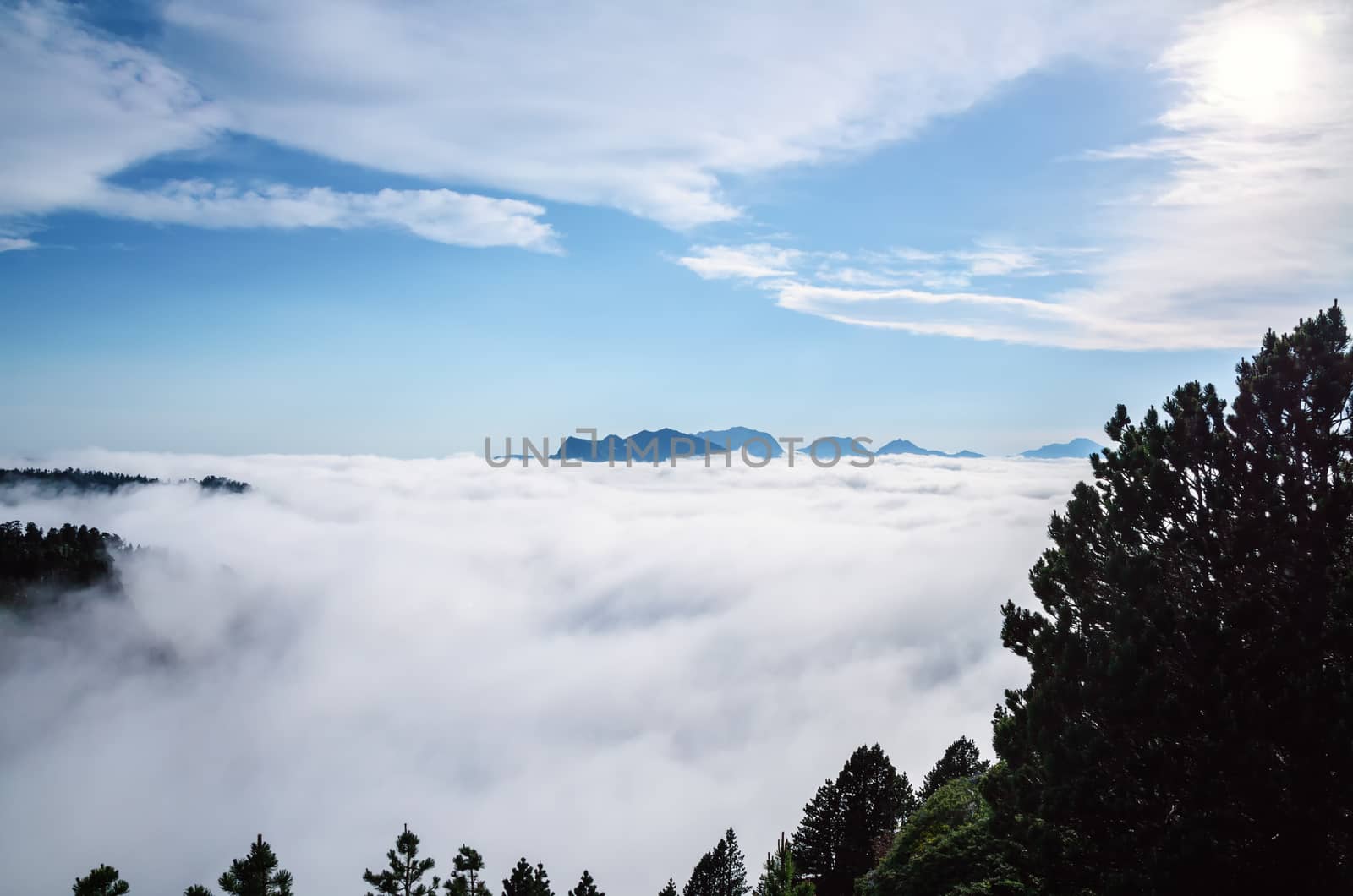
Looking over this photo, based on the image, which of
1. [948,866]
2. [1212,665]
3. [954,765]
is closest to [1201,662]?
[1212,665]

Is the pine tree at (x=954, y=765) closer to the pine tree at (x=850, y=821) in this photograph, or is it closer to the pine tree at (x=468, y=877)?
the pine tree at (x=850, y=821)

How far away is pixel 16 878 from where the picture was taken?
641ft

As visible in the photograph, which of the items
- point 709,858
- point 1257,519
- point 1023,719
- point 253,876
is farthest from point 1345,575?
point 709,858

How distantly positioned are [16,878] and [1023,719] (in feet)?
969

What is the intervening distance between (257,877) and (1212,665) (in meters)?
23.1

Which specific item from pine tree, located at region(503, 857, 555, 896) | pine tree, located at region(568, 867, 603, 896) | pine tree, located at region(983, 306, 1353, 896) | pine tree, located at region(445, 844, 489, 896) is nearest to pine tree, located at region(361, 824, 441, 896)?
pine tree, located at region(445, 844, 489, 896)

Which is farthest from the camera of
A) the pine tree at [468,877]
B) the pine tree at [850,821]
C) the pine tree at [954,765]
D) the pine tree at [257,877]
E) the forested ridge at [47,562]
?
the forested ridge at [47,562]

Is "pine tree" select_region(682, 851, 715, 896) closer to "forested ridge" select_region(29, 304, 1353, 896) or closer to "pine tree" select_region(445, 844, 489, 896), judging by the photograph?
"pine tree" select_region(445, 844, 489, 896)

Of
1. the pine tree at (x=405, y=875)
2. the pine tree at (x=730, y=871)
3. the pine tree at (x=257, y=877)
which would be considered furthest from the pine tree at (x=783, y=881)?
the pine tree at (x=730, y=871)

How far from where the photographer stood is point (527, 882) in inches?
961

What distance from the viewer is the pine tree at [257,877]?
17.5 meters

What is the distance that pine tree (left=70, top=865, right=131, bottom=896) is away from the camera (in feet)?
36.6

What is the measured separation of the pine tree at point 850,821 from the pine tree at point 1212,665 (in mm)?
34372

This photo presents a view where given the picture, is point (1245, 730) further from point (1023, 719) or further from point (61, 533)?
point (61, 533)
